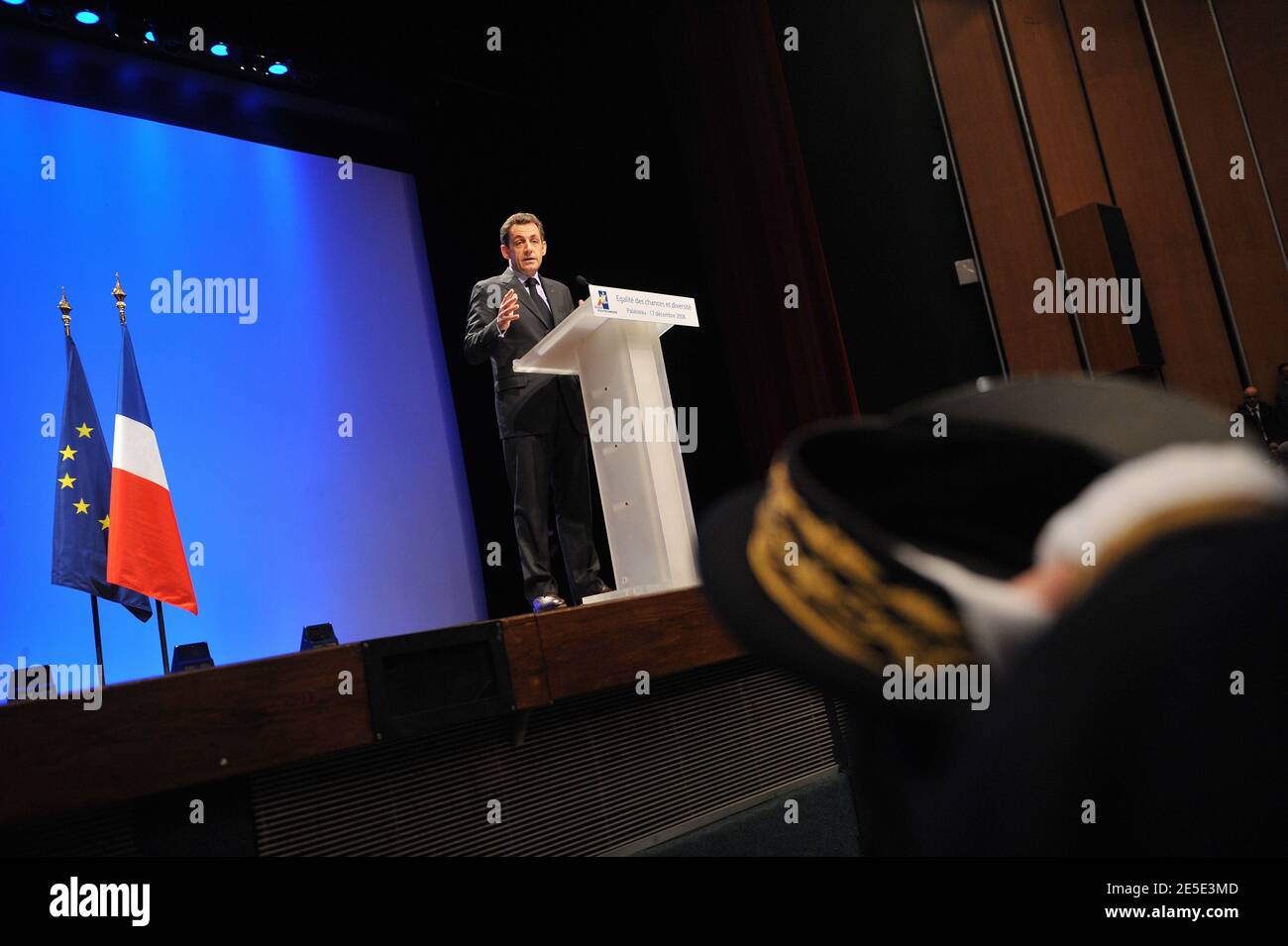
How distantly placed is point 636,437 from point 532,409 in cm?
76

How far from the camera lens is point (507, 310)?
8.91 feet

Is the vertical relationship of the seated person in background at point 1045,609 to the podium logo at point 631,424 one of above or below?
below

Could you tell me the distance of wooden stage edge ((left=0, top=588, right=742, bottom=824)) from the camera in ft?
4.02

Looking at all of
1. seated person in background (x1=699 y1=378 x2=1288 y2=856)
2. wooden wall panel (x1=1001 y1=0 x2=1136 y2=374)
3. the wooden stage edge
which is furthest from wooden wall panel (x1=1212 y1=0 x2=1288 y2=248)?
seated person in background (x1=699 y1=378 x2=1288 y2=856)

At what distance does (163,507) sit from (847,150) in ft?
13.7

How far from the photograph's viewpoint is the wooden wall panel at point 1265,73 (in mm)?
6031

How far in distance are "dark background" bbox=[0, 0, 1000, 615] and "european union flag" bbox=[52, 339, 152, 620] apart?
6.20 feet

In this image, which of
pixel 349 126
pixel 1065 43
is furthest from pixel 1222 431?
pixel 1065 43

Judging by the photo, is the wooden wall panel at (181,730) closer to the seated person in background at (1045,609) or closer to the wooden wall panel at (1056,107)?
the seated person in background at (1045,609)

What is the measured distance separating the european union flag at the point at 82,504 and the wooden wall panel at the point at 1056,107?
5.28 metres

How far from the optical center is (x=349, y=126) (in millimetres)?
5586
